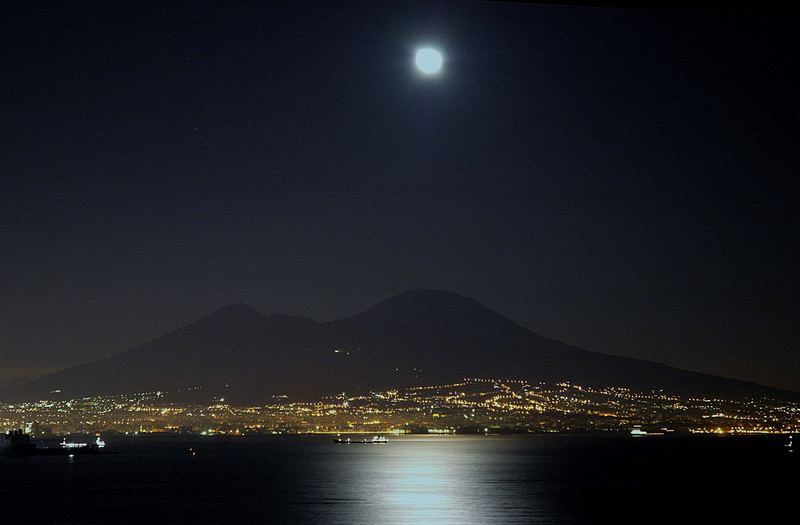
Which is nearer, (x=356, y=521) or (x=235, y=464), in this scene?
(x=356, y=521)

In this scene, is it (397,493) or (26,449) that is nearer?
(397,493)

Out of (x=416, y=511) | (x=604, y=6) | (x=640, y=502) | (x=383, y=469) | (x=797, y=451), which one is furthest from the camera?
(x=797, y=451)

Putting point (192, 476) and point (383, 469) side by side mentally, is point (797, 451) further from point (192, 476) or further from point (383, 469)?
point (192, 476)

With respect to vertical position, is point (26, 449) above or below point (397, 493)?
above

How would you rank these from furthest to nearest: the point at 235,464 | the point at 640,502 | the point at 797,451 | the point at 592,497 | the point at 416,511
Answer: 1. the point at 797,451
2. the point at 235,464
3. the point at 592,497
4. the point at 640,502
5. the point at 416,511

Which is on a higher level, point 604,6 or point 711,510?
point 604,6

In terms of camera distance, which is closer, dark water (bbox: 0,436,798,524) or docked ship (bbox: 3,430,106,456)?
dark water (bbox: 0,436,798,524)

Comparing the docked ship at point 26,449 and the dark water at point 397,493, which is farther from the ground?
the docked ship at point 26,449

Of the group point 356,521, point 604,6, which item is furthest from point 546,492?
point 604,6

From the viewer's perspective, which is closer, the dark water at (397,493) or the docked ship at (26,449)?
the dark water at (397,493)

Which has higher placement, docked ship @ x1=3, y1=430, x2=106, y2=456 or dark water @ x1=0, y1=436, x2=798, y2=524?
docked ship @ x1=3, y1=430, x2=106, y2=456
